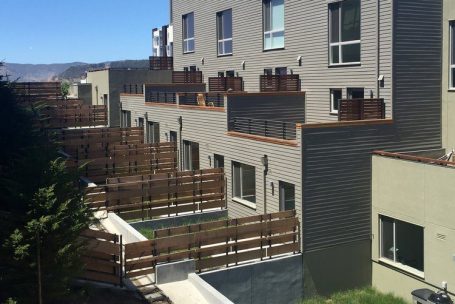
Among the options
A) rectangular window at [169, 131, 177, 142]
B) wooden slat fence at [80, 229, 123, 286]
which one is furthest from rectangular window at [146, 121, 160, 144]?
wooden slat fence at [80, 229, 123, 286]

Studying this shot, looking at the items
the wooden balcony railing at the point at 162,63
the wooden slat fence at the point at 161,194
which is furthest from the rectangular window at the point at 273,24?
the wooden balcony railing at the point at 162,63

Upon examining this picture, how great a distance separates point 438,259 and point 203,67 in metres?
20.8

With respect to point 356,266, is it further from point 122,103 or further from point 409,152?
point 122,103

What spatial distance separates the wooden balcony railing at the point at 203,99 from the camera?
24688 mm

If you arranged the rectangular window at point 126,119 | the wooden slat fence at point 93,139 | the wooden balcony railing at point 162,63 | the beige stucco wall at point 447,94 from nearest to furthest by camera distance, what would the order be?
the beige stucco wall at point 447,94 → the wooden slat fence at point 93,139 → the rectangular window at point 126,119 → the wooden balcony railing at point 162,63

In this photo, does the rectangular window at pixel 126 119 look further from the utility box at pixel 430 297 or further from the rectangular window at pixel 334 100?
the utility box at pixel 430 297

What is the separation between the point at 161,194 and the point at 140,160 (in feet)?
18.4

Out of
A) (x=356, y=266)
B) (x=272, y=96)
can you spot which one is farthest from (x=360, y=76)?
(x=356, y=266)

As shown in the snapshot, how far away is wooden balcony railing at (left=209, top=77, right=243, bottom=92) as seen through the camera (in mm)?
28422

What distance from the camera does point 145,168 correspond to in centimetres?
2566

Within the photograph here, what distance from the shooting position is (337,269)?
17.6 meters

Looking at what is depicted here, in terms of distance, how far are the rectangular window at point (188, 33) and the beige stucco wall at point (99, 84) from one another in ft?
19.1

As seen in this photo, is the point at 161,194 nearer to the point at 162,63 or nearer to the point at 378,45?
the point at 378,45

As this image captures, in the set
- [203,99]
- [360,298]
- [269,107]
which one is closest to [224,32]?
[203,99]
